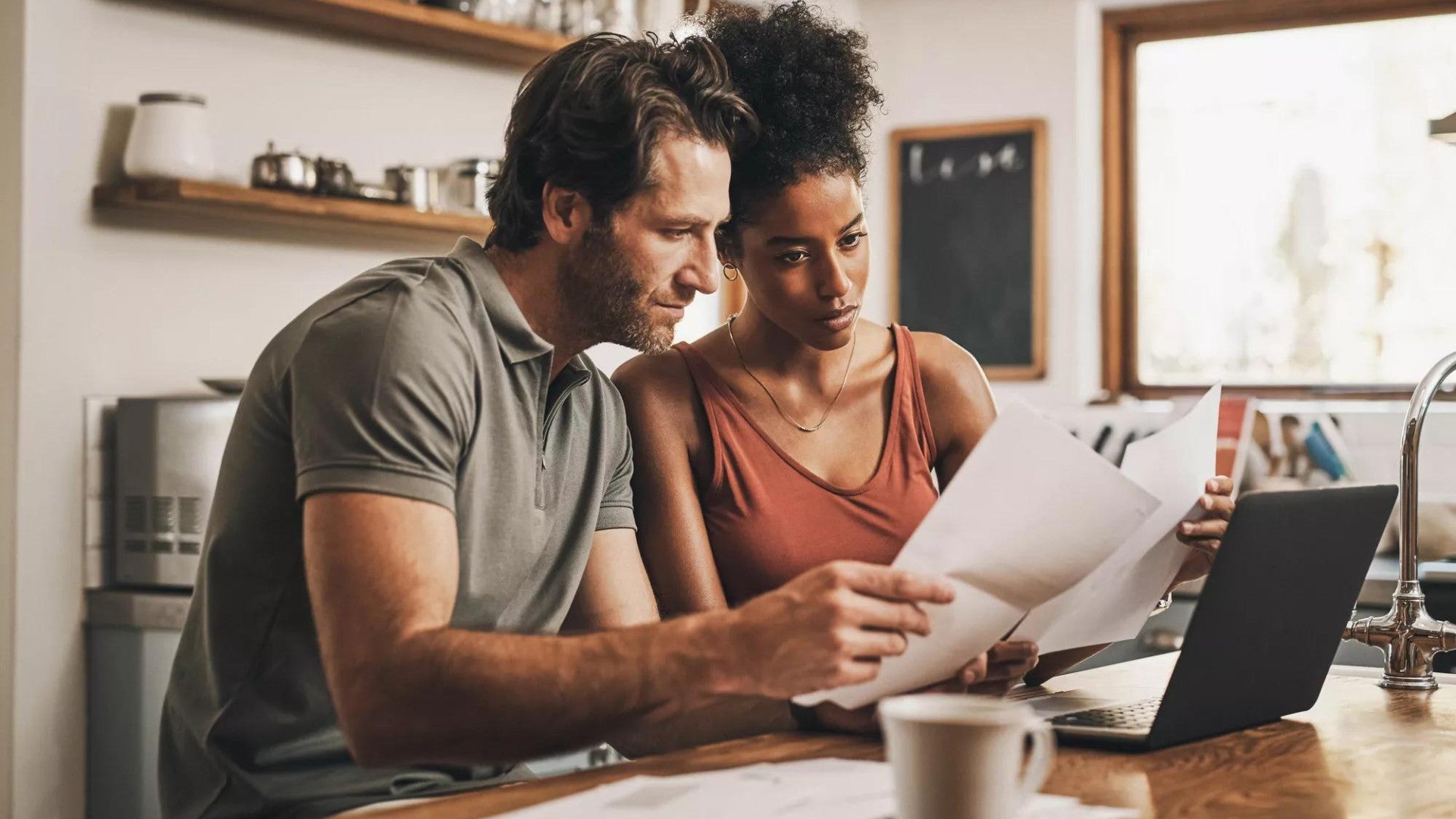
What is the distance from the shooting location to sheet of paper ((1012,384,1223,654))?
1.25 meters

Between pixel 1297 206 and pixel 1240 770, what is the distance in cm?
339

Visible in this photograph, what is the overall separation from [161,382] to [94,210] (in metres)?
0.35

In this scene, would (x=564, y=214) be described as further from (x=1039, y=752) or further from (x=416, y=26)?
(x=416, y=26)

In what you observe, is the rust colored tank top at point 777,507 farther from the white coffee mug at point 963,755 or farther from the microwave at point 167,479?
the microwave at point 167,479

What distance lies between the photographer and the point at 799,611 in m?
1.04

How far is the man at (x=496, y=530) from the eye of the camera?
3.58 feet

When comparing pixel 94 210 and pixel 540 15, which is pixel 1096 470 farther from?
pixel 540 15

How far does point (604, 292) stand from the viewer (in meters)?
1.43

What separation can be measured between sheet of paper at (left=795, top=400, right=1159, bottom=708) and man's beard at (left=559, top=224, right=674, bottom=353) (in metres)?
0.44

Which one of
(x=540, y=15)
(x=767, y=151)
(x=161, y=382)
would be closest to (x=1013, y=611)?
(x=767, y=151)

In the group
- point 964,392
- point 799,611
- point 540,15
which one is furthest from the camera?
point 540,15

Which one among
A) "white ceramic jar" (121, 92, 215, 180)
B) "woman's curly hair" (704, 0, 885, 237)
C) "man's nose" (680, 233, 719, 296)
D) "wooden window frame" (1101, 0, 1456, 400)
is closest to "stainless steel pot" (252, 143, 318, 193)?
"white ceramic jar" (121, 92, 215, 180)

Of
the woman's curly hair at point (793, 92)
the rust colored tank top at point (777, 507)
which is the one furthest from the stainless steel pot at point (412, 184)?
the rust colored tank top at point (777, 507)

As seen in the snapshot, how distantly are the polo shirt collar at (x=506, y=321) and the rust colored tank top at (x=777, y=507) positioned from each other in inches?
13.7
